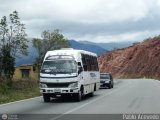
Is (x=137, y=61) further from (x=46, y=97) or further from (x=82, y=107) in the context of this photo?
(x=82, y=107)

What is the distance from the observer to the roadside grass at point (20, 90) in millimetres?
29445

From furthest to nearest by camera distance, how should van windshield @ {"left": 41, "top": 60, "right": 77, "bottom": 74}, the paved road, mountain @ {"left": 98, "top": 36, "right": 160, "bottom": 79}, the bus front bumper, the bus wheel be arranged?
mountain @ {"left": 98, "top": 36, "right": 160, "bottom": 79} → the bus wheel → van windshield @ {"left": 41, "top": 60, "right": 77, "bottom": 74} → the bus front bumper → the paved road

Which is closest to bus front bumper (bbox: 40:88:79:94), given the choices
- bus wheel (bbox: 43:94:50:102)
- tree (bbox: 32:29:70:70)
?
bus wheel (bbox: 43:94:50:102)

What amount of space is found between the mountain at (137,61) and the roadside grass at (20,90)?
74931 mm

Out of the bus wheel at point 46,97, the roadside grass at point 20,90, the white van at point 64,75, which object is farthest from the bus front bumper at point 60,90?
the roadside grass at point 20,90

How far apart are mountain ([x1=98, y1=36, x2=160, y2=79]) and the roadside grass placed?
74.9m

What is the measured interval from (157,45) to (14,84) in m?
88.6

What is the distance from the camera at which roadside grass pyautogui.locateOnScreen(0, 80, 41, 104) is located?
96.6 feet

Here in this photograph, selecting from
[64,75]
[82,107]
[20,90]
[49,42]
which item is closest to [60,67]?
[64,75]

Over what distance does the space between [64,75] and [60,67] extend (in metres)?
0.70

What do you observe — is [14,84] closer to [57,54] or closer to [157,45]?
[57,54]

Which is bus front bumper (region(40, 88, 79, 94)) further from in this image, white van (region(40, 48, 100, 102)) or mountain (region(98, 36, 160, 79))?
mountain (region(98, 36, 160, 79))

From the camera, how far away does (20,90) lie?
114 ft

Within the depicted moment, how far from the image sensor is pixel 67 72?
24453 millimetres
